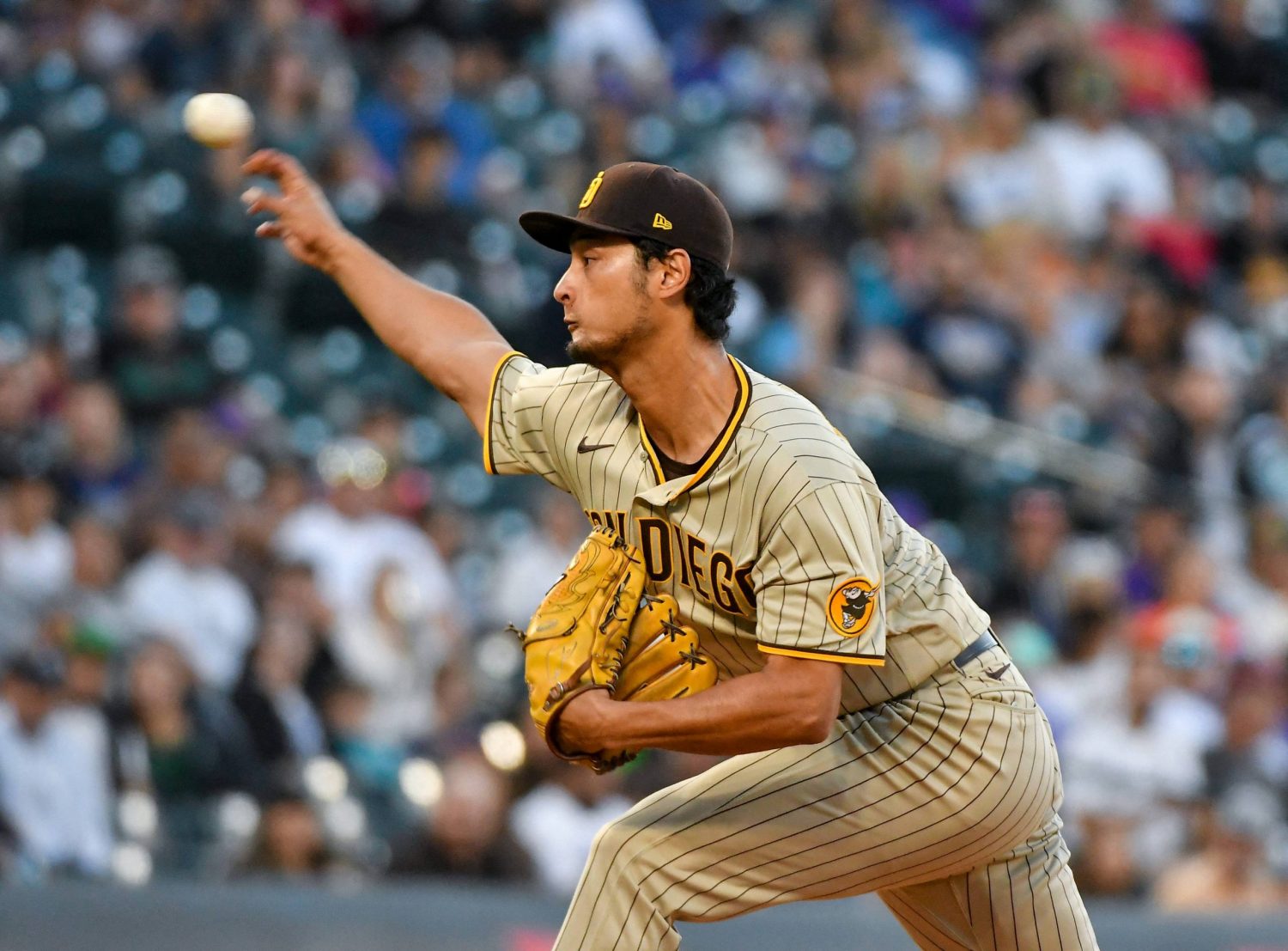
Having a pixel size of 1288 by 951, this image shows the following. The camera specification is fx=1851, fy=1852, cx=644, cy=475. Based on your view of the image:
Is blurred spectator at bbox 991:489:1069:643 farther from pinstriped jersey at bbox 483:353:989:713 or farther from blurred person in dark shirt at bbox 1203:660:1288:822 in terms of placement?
pinstriped jersey at bbox 483:353:989:713

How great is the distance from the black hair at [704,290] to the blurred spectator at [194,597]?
163 inches

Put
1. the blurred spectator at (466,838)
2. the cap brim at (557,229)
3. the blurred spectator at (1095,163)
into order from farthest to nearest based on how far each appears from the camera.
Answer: the blurred spectator at (1095,163) < the blurred spectator at (466,838) < the cap brim at (557,229)

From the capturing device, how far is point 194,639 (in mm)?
7195

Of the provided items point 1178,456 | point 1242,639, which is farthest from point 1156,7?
point 1242,639

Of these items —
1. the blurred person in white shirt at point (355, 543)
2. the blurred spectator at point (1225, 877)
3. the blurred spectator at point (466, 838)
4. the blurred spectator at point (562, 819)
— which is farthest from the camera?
the blurred person in white shirt at point (355, 543)

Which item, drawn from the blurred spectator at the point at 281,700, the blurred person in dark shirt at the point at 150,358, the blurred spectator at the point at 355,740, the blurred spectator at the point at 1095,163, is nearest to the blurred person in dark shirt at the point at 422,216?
the blurred person in dark shirt at the point at 150,358

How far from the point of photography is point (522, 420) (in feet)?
12.1

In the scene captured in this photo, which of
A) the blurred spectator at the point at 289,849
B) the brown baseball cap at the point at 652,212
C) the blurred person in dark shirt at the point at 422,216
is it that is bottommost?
the brown baseball cap at the point at 652,212

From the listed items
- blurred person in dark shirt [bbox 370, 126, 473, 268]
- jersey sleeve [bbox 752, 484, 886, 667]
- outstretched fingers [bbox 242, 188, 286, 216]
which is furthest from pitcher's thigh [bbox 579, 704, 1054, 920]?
blurred person in dark shirt [bbox 370, 126, 473, 268]

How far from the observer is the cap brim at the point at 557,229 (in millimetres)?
3324

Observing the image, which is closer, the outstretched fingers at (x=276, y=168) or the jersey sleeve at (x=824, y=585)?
the jersey sleeve at (x=824, y=585)

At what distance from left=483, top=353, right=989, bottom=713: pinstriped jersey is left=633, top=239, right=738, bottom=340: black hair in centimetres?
12

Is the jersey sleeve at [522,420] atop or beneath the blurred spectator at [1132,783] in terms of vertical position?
beneath

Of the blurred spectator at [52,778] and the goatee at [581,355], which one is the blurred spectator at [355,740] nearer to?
the blurred spectator at [52,778]
